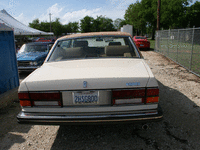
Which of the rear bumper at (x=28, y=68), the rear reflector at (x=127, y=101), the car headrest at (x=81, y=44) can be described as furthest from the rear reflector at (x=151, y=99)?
the rear bumper at (x=28, y=68)

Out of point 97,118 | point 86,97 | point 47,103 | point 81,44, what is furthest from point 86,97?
point 81,44

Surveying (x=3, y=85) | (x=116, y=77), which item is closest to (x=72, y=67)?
(x=116, y=77)

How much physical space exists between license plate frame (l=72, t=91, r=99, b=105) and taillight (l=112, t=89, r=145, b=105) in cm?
24

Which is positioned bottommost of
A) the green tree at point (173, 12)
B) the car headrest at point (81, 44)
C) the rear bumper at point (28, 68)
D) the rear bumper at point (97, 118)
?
the rear bumper at point (28, 68)

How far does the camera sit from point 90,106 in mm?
2473

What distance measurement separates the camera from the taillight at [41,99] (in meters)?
2.46

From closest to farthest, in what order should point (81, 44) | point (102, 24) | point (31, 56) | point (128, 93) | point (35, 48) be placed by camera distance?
point (128, 93)
point (81, 44)
point (31, 56)
point (35, 48)
point (102, 24)

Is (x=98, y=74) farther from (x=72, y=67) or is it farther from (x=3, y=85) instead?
(x=3, y=85)

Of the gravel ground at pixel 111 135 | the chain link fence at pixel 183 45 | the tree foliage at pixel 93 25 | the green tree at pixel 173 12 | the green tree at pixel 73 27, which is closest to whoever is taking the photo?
the gravel ground at pixel 111 135

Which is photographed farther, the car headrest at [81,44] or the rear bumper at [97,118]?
the car headrest at [81,44]

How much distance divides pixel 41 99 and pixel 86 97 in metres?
0.61

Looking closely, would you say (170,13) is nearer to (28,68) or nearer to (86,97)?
(28,68)

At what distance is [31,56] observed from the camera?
8117 mm

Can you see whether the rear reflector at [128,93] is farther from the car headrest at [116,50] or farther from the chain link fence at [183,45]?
the chain link fence at [183,45]
